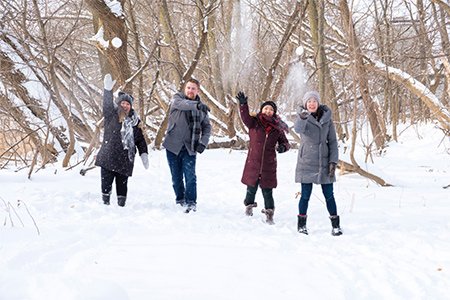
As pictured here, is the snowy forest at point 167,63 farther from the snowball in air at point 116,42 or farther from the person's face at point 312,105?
the person's face at point 312,105

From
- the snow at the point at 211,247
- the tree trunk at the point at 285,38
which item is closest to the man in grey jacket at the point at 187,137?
the snow at the point at 211,247

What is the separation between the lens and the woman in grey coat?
10.4 ft

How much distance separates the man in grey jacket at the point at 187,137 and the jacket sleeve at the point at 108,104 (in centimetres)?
67

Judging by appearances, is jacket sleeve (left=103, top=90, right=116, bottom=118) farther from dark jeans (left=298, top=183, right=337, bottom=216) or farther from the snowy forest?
dark jeans (left=298, top=183, right=337, bottom=216)

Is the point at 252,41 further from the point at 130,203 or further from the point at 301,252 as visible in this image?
the point at 301,252

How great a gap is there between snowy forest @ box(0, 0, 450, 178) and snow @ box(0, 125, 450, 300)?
1.14 metres

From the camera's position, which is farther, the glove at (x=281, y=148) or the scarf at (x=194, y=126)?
the scarf at (x=194, y=126)

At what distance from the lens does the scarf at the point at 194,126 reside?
12.2ft

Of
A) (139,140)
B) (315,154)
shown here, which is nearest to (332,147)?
(315,154)

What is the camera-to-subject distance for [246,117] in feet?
11.4

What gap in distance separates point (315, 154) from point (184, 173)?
5.06ft

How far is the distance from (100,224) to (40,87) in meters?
4.25

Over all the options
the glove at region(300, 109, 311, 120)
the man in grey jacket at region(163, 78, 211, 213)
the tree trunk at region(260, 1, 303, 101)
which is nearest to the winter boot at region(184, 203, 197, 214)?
the man in grey jacket at region(163, 78, 211, 213)

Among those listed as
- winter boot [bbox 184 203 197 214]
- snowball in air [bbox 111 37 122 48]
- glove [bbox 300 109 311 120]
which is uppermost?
snowball in air [bbox 111 37 122 48]
